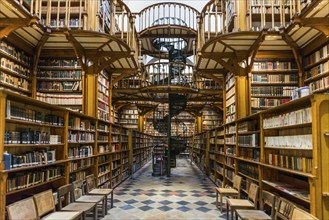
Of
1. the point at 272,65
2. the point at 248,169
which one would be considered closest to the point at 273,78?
the point at 272,65

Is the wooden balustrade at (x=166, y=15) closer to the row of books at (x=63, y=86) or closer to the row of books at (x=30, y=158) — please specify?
the row of books at (x=63, y=86)

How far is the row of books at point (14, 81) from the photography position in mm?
5824

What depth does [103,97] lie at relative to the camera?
8.82 metres

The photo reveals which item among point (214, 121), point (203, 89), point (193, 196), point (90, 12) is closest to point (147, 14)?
point (203, 89)

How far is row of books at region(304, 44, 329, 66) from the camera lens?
6012mm

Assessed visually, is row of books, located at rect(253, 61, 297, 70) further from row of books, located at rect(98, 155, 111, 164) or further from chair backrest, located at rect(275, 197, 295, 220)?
row of books, located at rect(98, 155, 111, 164)

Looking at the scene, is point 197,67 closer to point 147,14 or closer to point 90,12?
point 90,12

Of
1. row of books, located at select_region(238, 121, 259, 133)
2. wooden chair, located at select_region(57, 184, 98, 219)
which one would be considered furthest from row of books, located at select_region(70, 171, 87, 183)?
row of books, located at select_region(238, 121, 259, 133)

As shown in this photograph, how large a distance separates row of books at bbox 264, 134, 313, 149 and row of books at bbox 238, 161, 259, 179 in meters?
0.79

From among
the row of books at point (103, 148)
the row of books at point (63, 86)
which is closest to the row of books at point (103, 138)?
the row of books at point (103, 148)

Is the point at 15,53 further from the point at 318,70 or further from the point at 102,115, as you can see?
the point at 318,70

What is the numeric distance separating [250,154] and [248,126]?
0.56 m

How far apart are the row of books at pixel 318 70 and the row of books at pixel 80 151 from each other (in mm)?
5276

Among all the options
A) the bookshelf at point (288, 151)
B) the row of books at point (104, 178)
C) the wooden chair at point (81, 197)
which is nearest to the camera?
the bookshelf at point (288, 151)
